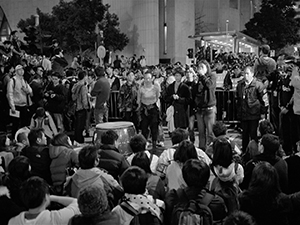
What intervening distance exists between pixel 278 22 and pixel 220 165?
38719mm

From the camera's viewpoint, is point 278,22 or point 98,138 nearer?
point 98,138

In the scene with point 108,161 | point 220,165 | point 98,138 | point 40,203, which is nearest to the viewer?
point 40,203

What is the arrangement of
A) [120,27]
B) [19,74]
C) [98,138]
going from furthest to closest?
[120,27], [19,74], [98,138]

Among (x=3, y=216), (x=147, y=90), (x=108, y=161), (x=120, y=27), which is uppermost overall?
(x=120, y=27)

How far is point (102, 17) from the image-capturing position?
3203cm

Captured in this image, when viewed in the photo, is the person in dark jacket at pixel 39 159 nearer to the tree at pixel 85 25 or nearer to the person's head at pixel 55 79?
the person's head at pixel 55 79

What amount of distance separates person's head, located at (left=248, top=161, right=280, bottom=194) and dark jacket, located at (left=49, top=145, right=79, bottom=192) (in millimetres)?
2358

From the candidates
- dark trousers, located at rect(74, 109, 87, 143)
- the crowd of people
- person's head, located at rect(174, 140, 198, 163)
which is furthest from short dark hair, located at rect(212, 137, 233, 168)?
dark trousers, located at rect(74, 109, 87, 143)

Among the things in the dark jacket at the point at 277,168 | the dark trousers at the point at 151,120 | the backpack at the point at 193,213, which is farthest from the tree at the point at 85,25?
the backpack at the point at 193,213

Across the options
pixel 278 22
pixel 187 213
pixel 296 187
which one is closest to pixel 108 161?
pixel 187 213

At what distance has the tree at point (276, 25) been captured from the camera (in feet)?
130

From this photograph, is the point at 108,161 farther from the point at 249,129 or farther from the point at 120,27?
the point at 120,27

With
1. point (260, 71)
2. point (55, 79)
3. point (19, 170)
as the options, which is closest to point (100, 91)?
point (55, 79)

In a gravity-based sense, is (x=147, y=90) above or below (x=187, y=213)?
above
